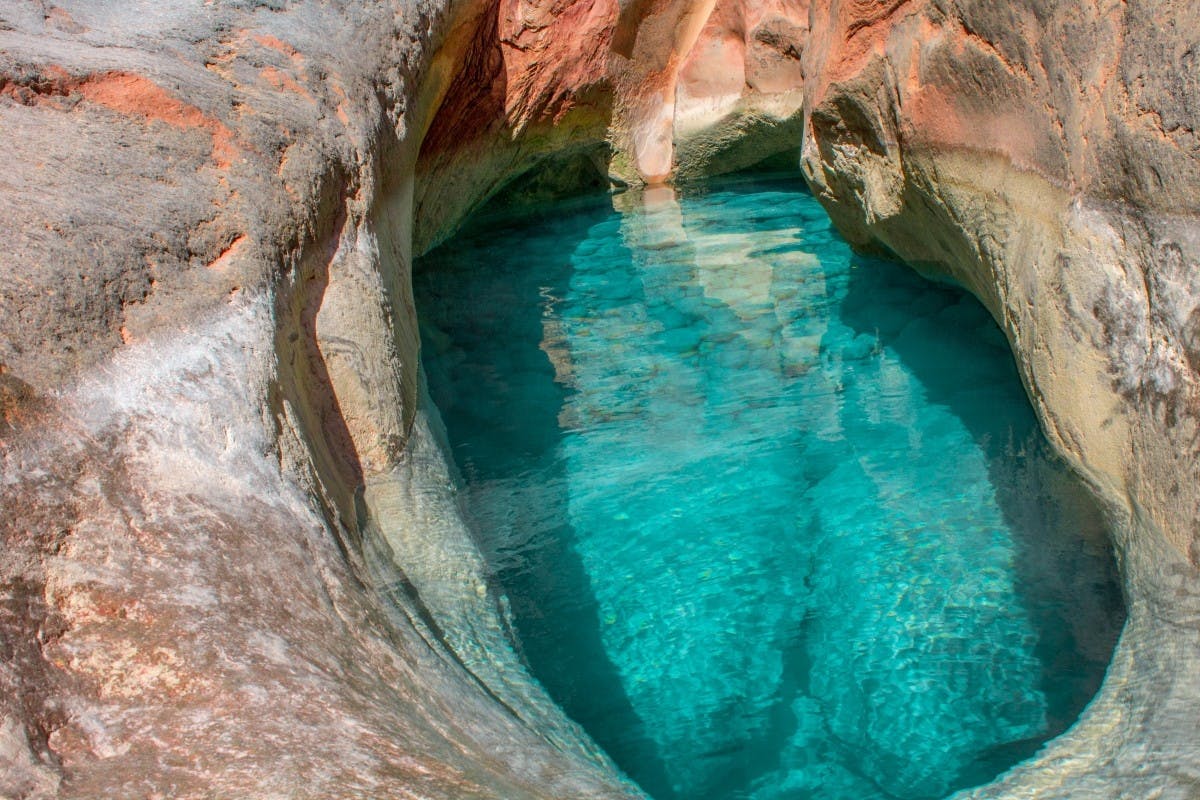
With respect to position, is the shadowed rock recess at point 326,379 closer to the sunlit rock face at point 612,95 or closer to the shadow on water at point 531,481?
the shadow on water at point 531,481

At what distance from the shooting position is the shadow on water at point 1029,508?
288cm

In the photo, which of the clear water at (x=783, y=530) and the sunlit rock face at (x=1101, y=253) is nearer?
the sunlit rock face at (x=1101, y=253)

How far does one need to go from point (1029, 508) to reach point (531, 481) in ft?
5.42

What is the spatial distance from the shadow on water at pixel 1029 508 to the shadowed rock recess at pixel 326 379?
253 millimetres

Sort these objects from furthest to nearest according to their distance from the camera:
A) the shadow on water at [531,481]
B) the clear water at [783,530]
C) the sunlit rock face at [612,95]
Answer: the sunlit rock face at [612,95] < the shadow on water at [531,481] < the clear water at [783,530]

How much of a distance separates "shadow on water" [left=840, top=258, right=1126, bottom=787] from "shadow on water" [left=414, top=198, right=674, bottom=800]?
2.90 feet

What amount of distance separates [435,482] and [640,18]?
19.0ft

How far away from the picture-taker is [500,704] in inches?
94.0

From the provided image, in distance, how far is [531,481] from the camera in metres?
4.02

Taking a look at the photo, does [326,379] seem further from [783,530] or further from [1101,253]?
[1101,253]

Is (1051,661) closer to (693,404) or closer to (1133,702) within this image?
(1133,702)

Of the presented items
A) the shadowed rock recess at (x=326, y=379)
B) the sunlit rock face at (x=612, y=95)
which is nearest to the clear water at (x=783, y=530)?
the shadowed rock recess at (x=326, y=379)

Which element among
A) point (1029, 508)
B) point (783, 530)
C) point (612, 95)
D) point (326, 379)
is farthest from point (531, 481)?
point (612, 95)

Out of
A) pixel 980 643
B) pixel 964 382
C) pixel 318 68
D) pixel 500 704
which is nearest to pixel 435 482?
pixel 500 704
